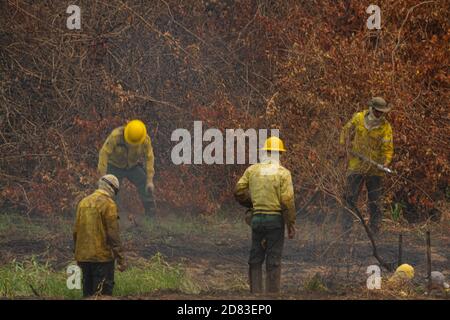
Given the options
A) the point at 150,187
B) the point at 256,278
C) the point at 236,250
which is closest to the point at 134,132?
the point at 150,187

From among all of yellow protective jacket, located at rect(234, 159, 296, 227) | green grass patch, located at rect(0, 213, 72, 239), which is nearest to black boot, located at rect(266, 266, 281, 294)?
yellow protective jacket, located at rect(234, 159, 296, 227)

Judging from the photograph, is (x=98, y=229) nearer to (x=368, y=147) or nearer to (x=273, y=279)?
(x=273, y=279)

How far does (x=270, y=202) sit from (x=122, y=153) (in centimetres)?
445

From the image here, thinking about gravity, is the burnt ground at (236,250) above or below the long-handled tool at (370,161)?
below

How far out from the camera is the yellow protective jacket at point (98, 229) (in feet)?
37.7

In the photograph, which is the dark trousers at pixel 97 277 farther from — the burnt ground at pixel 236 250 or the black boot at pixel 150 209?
the black boot at pixel 150 209

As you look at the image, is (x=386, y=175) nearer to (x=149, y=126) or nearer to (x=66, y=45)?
(x=149, y=126)

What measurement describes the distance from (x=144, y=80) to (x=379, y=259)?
6528mm

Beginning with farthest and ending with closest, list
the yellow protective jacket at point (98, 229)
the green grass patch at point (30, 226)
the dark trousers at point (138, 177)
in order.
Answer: the green grass patch at point (30, 226)
the dark trousers at point (138, 177)
the yellow protective jacket at point (98, 229)

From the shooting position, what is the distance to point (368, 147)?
1565 centimetres

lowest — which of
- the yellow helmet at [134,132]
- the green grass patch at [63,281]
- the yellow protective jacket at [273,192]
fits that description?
the green grass patch at [63,281]

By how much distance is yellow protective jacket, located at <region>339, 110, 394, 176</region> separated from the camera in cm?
1555

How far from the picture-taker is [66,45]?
738 inches

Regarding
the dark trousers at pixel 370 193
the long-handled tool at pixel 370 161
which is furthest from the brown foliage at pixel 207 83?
the long-handled tool at pixel 370 161
